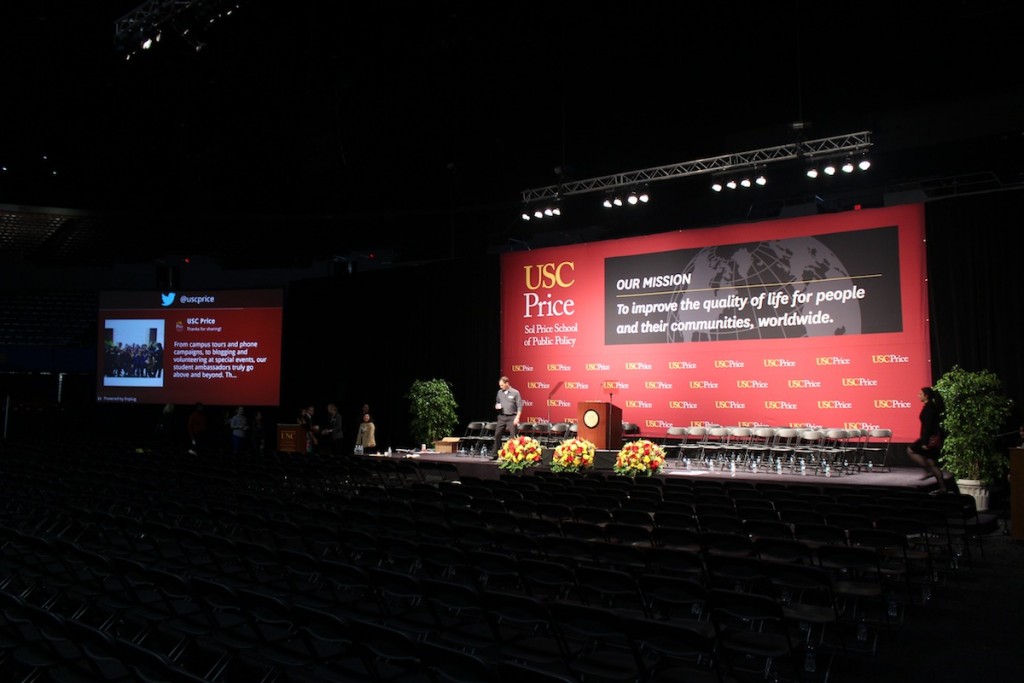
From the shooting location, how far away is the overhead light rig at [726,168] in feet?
35.6

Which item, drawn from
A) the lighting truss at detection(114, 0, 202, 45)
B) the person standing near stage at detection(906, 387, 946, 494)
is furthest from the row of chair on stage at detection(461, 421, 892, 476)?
the lighting truss at detection(114, 0, 202, 45)

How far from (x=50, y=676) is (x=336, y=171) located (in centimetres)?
1311

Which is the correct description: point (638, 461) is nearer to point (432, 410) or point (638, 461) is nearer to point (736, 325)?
point (736, 325)

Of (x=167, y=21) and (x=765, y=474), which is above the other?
(x=167, y=21)

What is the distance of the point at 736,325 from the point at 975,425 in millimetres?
3932

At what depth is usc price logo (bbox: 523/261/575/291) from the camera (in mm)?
14750

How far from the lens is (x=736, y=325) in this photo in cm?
1273

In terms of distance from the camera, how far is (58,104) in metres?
13.3

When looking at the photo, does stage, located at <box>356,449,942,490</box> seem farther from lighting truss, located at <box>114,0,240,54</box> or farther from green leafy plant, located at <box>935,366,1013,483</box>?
lighting truss, located at <box>114,0,240,54</box>

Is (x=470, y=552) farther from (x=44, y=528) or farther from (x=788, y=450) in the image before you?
(x=788, y=450)

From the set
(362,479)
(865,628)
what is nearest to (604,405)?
(362,479)

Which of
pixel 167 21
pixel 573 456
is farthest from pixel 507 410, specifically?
pixel 167 21

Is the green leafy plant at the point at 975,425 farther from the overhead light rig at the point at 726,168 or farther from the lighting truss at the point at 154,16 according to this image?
the lighting truss at the point at 154,16

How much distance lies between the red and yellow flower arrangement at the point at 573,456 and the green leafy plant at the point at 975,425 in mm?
4499
